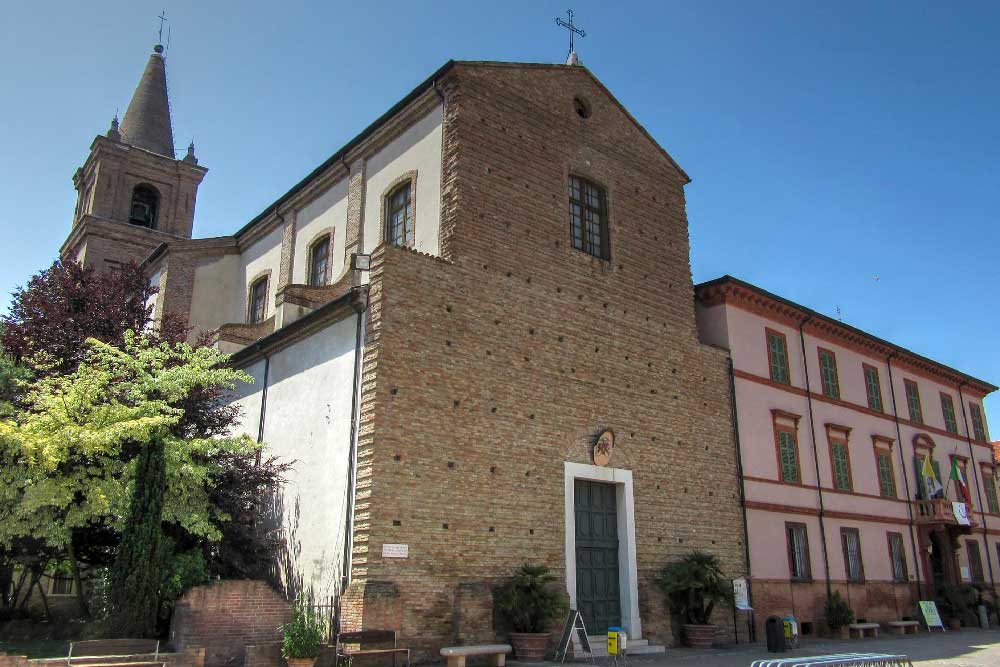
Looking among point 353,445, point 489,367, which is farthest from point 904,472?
point 353,445

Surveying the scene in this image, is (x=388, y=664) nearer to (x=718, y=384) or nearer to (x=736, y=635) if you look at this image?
(x=736, y=635)

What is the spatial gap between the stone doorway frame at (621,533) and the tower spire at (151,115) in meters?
26.7

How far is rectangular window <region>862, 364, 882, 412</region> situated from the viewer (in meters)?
27.4

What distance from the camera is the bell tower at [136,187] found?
32.3 m

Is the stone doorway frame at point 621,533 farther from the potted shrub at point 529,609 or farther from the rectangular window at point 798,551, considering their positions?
the rectangular window at point 798,551

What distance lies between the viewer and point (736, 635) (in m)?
19.0

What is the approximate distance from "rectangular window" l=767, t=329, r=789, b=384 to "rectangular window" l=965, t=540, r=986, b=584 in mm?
11992

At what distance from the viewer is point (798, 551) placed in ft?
72.1

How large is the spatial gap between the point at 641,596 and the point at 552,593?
3374 mm

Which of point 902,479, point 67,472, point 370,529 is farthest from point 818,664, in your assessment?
point 902,479

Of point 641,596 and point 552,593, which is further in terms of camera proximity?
point 641,596

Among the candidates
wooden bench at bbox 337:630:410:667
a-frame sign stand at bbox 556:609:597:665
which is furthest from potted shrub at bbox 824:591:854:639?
wooden bench at bbox 337:630:410:667

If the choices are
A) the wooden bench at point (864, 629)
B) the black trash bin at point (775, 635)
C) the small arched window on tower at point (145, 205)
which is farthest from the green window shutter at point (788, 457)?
the small arched window on tower at point (145, 205)

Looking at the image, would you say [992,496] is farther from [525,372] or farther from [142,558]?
[142,558]
